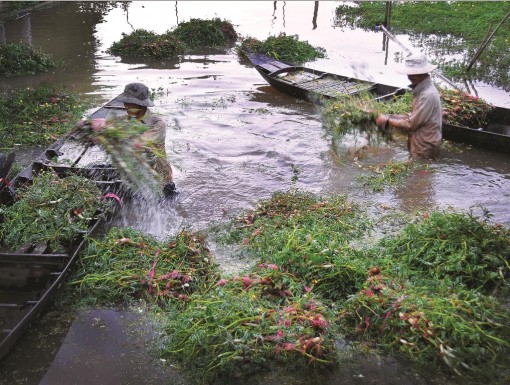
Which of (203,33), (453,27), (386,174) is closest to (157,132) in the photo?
(386,174)

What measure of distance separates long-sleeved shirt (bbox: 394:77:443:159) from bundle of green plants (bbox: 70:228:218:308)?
11.8 ft

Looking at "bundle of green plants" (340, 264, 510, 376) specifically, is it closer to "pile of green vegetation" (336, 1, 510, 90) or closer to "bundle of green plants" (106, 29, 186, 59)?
"pile of green vegetation" (336, 1, 510, 90)

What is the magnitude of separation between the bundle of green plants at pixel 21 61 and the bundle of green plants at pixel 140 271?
925 centimetres

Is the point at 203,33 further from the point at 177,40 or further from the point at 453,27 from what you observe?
the point at 453,27

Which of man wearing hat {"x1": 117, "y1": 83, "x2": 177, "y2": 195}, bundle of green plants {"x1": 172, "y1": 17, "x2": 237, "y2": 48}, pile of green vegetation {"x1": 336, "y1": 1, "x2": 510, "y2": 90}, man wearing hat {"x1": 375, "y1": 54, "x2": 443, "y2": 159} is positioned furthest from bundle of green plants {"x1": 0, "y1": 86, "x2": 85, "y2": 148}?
pile of green vegetation {"x1": 336, "y1": 1, "x2": 510, "y2": 90}

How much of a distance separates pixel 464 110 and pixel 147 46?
9.52m

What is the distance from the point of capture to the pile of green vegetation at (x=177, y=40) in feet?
50.9

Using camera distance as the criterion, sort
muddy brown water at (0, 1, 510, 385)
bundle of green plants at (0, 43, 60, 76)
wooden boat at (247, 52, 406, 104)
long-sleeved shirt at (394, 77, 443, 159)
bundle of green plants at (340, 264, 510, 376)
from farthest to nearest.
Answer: bundle of green plants at (0, 43, 60, 76) < wooden boat at (247, 52, 406, 104) < long-sleeved shirt at (394, 77, 443, 159) < muddy brown water at (0, 1, 510, 385) < bundle of green plants at (340, 264, 510, 376)

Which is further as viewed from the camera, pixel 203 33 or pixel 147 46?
pixel 203 33

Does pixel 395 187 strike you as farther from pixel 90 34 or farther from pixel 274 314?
pixel 90 34

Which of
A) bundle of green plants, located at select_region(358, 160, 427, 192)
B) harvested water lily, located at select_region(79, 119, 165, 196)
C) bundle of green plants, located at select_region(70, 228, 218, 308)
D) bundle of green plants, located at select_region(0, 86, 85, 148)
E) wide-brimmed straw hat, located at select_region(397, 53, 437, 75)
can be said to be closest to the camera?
bundle of green plants, located at select_region(70, 228, 218, 308)

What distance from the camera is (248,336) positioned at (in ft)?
14.1

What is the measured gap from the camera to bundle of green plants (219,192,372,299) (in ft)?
17.1

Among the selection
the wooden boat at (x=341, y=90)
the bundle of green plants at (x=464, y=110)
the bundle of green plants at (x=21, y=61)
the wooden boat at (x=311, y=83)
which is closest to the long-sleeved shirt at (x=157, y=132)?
the wooden boat at (x=341, y=90)
